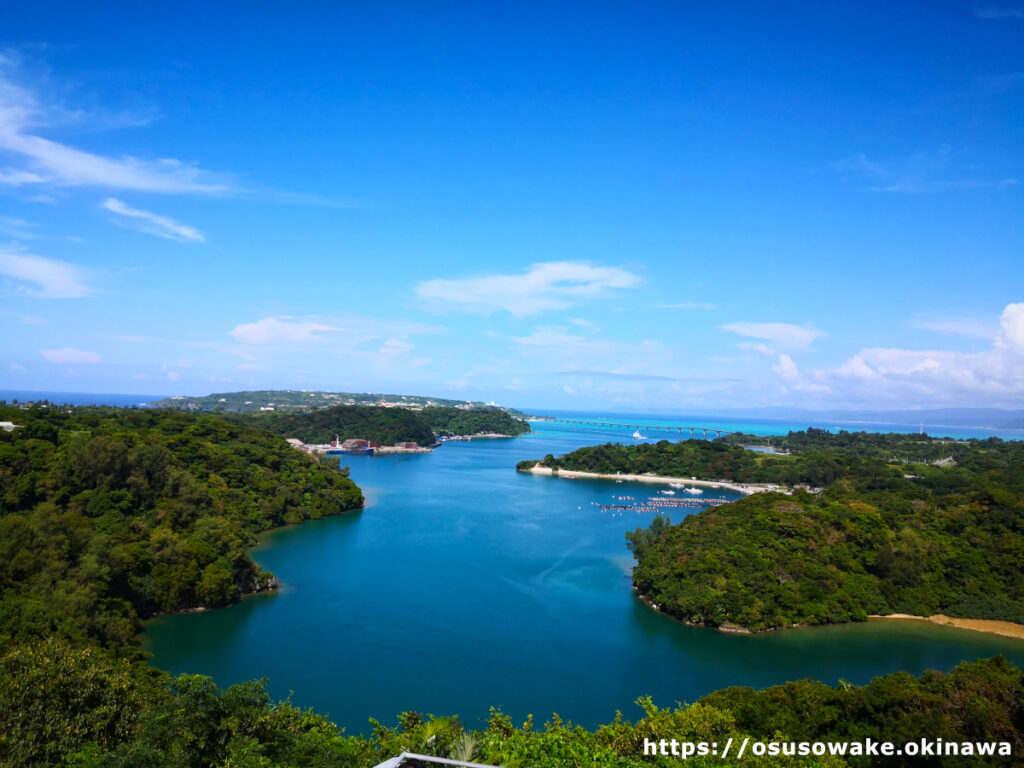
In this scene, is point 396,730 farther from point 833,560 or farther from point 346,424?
point 346,424

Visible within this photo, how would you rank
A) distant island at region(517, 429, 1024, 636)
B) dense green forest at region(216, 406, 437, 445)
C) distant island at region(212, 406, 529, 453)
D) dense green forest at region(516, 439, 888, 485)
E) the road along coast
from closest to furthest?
1. the road along coast
2. distant island at region(517, 429, 1024, 636)
3. dense green forest at region(516, 439, 888, 485)
4. distant island at region(212, 406, 529, 453)
5. dense green forest at region(216, 406, 437, 445)

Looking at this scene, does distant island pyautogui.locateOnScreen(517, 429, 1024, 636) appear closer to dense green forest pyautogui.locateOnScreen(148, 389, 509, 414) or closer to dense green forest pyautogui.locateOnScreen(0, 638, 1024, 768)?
dense green forest pyautogui.locateOnScreen(0, 638, 1024, 768)

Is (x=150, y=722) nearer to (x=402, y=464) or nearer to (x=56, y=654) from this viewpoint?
(x=56, y=654)

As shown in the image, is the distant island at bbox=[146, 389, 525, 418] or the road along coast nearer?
the road along coast

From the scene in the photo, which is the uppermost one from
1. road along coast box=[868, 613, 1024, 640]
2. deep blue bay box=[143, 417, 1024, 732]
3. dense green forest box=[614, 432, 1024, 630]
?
dense green forest box=[614, 432, 1024, 630]

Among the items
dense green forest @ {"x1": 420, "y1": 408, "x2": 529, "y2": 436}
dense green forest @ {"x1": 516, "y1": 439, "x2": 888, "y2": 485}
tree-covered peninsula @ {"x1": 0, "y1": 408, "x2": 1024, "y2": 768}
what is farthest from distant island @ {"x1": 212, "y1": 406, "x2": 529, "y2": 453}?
tree-covered peninsula @ {"x1": 0, "y1": 408, "x2": 1024, "y2": 768}

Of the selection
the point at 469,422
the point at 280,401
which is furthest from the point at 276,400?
the point at 469,422
